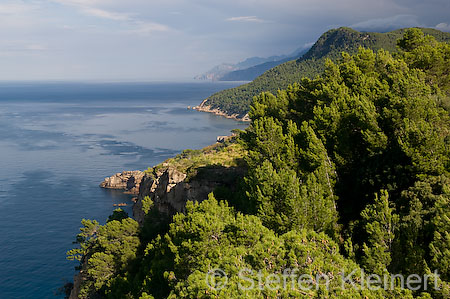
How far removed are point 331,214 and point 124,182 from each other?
84.1 metres

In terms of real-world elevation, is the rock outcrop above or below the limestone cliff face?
below

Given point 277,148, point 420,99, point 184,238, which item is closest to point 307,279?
point 184,238

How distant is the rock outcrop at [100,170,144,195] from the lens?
97.1 meters

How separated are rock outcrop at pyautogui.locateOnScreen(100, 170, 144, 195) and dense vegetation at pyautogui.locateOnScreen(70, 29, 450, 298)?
59.1 metres

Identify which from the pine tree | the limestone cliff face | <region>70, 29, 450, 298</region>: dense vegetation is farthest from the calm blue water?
the pine tree

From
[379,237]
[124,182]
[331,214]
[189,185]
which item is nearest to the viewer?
[379,237]

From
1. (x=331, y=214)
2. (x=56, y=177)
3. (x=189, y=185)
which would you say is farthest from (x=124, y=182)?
(x=331, y=214)

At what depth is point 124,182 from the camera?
9875 centimetres

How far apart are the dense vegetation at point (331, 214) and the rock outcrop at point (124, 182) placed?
59062 mm

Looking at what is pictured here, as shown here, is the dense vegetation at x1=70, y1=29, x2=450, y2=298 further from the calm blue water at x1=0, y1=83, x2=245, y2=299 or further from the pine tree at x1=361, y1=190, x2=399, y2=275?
the calm blue water at x1=0, y1=83, x2=245, y2=299

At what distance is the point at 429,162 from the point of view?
23016 millimetres

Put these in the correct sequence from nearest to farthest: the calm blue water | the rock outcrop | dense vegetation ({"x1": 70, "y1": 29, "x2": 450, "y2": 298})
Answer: dense vegetation ({"x1": 70, "y1": 29, "x2": 450, "y2": 298}) → the calm blue water → the rock outcrop

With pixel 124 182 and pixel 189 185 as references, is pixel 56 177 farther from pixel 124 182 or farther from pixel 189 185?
pixel 189 185

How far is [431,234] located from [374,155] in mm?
10054
